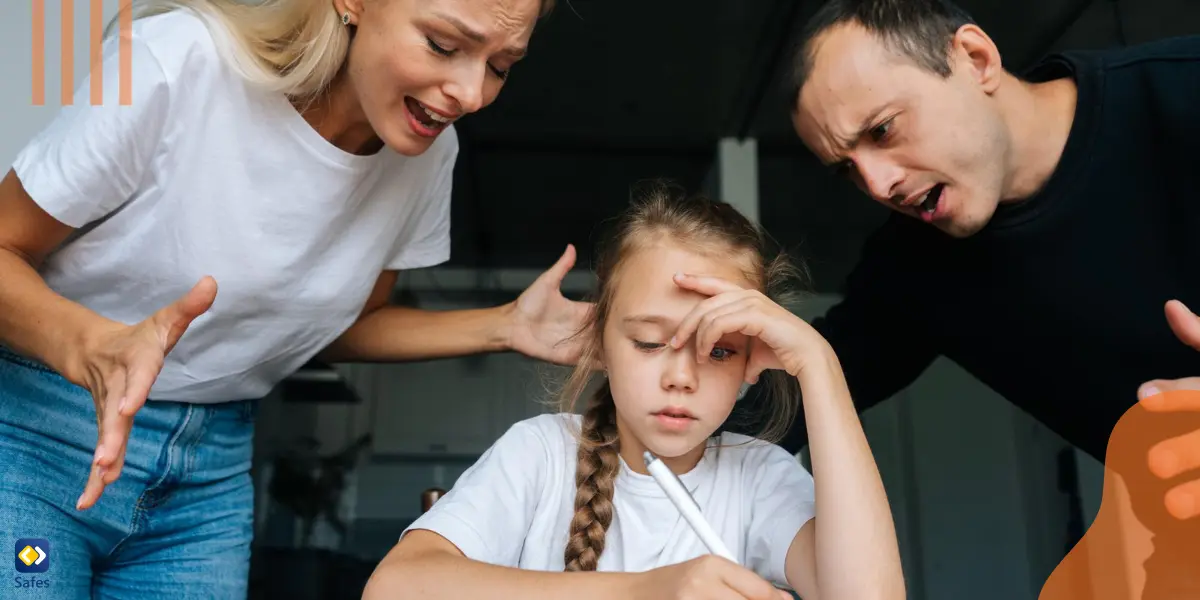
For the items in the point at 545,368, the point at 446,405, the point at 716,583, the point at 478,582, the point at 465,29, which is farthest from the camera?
the point at 446,405

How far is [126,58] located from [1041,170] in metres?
1.01

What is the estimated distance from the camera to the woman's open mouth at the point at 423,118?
0.91 meters

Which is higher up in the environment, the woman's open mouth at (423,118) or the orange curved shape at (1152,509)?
the woman's open mouth at (423,118)

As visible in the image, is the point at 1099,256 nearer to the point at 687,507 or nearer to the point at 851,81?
the point at 851,81

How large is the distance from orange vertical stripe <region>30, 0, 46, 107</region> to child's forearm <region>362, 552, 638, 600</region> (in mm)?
1086

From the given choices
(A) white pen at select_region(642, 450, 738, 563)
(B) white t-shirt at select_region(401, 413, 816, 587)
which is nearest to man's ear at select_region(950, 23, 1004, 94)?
(B) white t-shirt at select_region(401, 413, 816, 587)

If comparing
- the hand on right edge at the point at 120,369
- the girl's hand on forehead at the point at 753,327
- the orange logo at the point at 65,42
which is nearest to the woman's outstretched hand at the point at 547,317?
the girl's hand on forehead at the point at 753,327

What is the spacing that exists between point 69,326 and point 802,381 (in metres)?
0.62

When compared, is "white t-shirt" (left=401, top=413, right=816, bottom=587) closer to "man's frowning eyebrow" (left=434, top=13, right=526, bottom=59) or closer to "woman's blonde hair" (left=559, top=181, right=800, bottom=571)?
"woman's blonde hair" (left=559, top=181, right=800, bottom=571)

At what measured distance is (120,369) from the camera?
2.21 feet

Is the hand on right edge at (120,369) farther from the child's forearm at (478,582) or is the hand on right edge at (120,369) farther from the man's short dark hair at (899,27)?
the man's short dark hair at (899,27)

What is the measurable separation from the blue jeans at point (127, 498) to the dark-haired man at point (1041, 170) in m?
0.70

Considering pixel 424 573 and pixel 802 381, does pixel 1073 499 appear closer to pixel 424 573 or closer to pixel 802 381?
pixel 802 381

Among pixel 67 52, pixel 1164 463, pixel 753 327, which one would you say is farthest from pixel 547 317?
pixel 67 52
